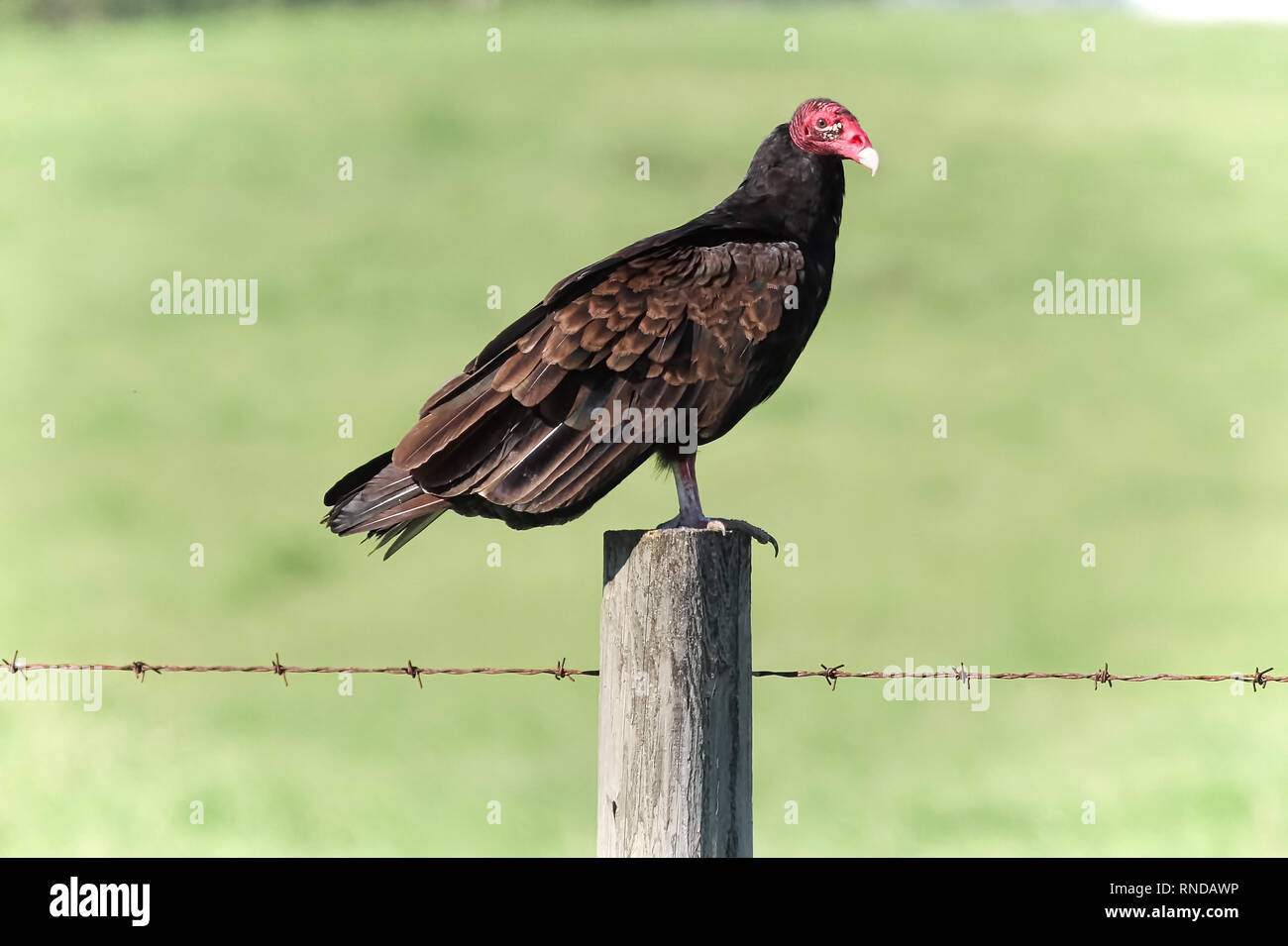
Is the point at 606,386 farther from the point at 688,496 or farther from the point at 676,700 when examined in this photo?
the point at 676,700

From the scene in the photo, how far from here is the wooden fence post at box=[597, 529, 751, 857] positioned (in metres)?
2.46

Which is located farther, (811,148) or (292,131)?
(292,131)

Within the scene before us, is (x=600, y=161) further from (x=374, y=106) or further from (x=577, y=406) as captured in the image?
(x=577, y=406)

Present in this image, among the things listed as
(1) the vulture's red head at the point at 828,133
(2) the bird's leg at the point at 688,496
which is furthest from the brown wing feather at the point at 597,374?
(1) the vulture's red head at the point at 828,133

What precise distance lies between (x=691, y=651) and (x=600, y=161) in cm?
1580

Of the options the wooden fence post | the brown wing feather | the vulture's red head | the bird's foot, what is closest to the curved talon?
the bird's foot

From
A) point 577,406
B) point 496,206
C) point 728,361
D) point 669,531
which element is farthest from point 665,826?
point 496,206

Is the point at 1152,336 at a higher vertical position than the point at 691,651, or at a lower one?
higher

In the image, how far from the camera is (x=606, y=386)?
131 inches

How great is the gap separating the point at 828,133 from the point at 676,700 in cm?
211

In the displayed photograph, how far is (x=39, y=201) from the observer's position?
16328 millimetres

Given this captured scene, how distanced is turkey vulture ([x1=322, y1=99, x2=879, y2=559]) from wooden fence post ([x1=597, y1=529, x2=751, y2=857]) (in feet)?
1.89

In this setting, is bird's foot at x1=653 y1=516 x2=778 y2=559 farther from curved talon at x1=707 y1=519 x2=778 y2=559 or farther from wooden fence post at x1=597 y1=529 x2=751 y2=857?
wooden fence post at x1=597 y1=529 x2=751 y2=857

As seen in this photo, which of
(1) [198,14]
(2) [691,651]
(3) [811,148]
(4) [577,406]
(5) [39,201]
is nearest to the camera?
(2) [691,651]
